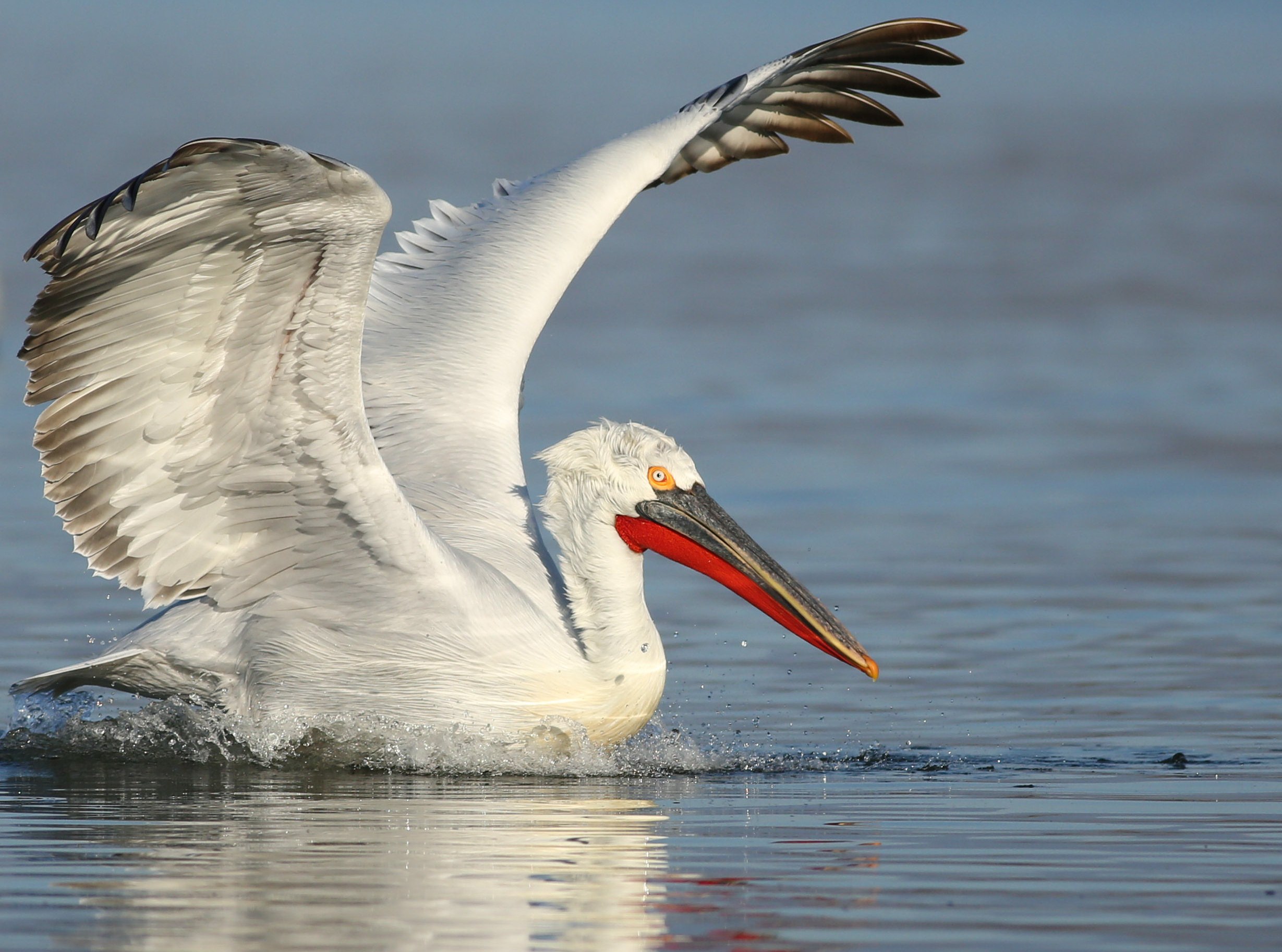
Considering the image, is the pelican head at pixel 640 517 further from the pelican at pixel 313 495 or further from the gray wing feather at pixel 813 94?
the gray wing feather at pixel 813 94

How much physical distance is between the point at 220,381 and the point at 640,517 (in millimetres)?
1568

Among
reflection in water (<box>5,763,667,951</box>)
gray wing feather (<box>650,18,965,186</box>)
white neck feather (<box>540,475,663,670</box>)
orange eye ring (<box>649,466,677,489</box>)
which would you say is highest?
gray wing feather (<box>650,18,965,186</box>)

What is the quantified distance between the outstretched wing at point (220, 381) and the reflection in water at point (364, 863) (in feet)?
2.40

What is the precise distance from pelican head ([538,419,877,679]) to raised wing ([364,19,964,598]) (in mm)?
273

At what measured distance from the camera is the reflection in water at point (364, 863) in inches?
158

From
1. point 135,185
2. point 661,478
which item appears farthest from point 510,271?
point 135,185

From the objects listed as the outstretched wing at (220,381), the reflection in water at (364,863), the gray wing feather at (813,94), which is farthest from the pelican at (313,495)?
the gray wing feather at (813,94)

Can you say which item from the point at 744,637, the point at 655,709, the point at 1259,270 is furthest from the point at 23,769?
the point at 1259,270

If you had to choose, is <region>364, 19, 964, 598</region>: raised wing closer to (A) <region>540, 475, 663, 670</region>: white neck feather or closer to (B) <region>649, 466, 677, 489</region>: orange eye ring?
(A) <region>540, 475, 663, 670</region>: white neck feather

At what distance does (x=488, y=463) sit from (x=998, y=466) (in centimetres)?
519

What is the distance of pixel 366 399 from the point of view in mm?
8156

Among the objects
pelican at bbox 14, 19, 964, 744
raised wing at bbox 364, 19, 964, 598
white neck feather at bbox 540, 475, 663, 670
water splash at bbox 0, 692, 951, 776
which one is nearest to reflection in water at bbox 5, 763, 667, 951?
water splash at bbox 0, 692, 951, 776

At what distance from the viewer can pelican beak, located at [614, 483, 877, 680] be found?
6953 millimetres

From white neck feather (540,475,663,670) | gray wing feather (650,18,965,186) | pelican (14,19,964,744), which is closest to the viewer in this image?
pelican (14,19,964,744)
